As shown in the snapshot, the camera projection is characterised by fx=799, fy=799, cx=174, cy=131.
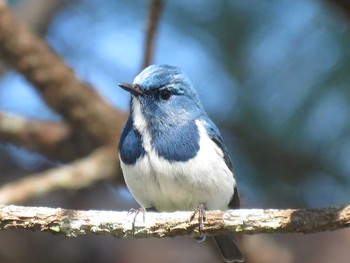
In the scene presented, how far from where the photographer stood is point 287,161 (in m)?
4.09

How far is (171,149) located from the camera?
10.6ft

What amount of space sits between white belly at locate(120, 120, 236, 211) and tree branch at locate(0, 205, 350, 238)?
0.41 meters

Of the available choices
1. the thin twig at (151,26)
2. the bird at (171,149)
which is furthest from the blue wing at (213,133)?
the thin twig at (151,26)

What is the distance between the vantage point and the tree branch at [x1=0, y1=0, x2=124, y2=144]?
4.48 m

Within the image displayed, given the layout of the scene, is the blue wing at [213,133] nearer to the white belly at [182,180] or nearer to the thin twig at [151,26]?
the white belly at [182,180]

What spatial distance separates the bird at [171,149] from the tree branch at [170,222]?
432 mm

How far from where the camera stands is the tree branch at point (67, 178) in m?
4.12

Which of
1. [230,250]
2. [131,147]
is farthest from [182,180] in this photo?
[230,250]

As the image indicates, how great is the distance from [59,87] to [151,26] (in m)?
0.95

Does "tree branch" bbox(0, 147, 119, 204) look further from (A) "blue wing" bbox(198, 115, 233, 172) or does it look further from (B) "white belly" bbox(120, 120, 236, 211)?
(A) "blue wing" bbox(198, 115, 233, 172)

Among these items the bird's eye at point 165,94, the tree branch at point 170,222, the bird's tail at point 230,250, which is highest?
the bird's eye at point 165,94

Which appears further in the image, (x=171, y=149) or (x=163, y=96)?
(x=163, y=96)

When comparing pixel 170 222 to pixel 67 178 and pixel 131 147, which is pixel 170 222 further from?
pixel 67 178

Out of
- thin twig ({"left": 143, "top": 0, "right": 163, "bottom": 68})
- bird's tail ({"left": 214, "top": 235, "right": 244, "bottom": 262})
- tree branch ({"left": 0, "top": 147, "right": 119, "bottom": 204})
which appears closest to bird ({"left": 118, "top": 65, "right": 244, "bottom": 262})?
bird's tail ({"left": 214, "top": 235, "right": 244, "bottom": 262})
